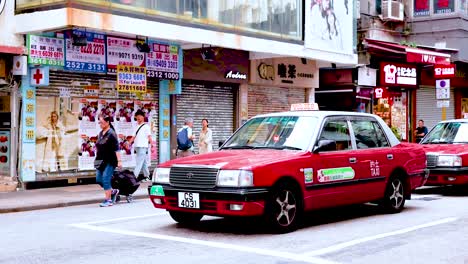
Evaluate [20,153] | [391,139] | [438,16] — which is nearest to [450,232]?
[391,139]

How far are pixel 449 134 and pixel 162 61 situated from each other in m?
7.90

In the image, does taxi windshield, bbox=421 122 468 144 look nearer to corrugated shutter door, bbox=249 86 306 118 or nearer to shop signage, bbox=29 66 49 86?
corrugated shutter door, bbox=249 86 306 118

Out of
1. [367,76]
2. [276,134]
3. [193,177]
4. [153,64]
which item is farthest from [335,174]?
[367,76]

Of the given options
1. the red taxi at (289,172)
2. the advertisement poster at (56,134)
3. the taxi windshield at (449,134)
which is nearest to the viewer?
the red taxi at (289,172)

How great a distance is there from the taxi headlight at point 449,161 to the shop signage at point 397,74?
12867mm

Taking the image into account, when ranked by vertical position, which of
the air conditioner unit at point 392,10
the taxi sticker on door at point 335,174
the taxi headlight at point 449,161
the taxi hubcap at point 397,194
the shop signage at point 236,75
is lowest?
the taxi hubcap at point 397,194

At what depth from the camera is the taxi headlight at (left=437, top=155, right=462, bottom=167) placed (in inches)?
529

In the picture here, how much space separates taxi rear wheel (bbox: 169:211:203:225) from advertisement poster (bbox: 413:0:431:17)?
825 inches

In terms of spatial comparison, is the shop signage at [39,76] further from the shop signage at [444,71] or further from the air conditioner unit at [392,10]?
the shop signage at [444,71]

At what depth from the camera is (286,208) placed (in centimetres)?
840

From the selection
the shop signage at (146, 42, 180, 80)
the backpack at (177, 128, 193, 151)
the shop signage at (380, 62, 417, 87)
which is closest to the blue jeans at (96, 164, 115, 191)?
the backpack at (177, 128, 193, 151)

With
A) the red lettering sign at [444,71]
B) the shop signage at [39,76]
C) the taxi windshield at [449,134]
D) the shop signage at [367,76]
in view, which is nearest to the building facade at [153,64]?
the shop signage at [39,76]

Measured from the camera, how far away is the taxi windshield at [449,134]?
1466 centimetres

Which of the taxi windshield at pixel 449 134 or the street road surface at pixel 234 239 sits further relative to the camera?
the taxi windshield at pixel 449 134
